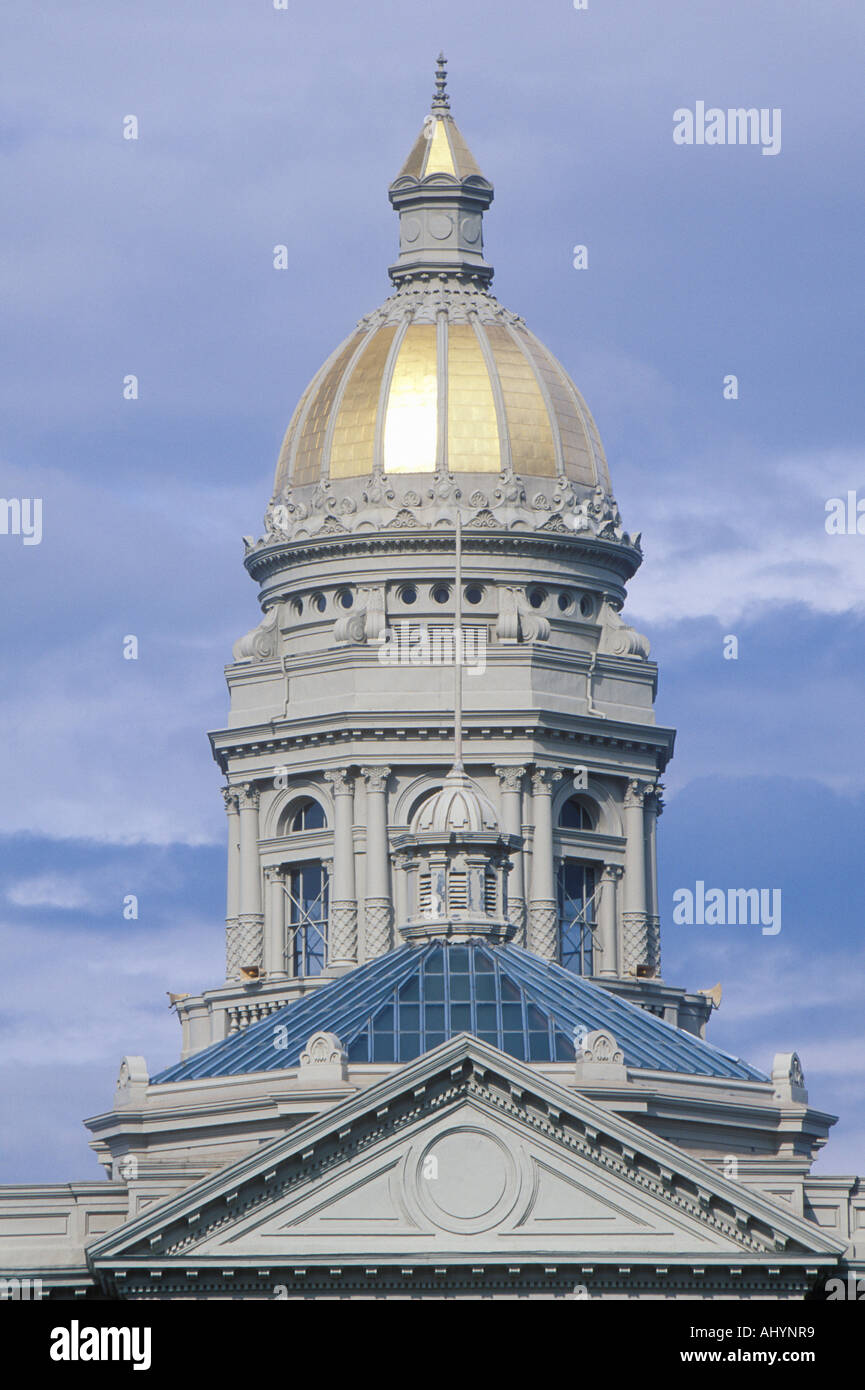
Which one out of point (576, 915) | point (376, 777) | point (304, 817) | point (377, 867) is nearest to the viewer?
point (377, 867)

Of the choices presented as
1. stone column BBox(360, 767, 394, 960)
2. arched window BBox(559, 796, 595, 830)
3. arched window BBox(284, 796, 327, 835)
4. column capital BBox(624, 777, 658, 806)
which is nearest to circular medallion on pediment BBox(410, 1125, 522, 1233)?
stone column BBox(360, 767, 394, 960)

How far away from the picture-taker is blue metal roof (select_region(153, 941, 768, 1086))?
143m

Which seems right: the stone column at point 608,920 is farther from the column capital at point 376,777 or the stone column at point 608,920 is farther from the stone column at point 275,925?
the stone column at point 275,925

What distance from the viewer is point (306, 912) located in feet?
578

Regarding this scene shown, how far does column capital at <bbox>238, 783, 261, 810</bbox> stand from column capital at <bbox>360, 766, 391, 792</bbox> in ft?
15.0

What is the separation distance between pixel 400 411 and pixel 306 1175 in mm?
55146

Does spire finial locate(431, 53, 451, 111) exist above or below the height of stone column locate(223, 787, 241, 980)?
above

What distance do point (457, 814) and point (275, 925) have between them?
81.5 feet

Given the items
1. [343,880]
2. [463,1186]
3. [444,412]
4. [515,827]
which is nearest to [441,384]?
[444,412]

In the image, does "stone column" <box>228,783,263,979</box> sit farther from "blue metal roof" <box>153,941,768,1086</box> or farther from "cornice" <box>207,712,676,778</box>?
"blue metal roof" <box>153,941,768,1086</box>

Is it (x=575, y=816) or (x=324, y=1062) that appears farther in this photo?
(x=575, y=816)

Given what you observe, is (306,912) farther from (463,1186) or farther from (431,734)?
(463,1186)

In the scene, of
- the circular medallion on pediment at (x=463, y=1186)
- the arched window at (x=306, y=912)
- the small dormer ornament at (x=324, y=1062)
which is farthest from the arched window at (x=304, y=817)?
the circular medallion on pediment at (x=463, y=1186)
